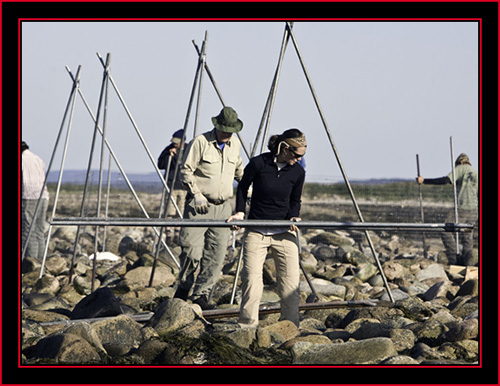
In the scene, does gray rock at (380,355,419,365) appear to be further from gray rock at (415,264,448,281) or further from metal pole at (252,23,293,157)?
gray rock at (415,264,448,281)

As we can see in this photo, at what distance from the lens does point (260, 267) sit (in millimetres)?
8109

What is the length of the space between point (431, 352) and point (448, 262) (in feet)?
30.5

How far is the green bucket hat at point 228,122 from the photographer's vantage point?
29.5ft

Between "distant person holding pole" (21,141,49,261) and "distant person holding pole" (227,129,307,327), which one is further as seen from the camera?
"distant person holding pole" (21,141,49,261)

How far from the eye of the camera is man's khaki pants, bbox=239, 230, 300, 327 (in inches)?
316

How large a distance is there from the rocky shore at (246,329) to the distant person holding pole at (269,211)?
1.34 ft

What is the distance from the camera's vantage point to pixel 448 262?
53.1 feet

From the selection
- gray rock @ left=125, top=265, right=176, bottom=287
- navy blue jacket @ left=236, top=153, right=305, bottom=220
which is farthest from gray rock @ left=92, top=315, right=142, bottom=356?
gray rock @ left=125, top=265, right=176, bottom=287

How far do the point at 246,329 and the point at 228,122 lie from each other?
2.35 m

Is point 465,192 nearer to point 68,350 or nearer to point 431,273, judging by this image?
point 431,273

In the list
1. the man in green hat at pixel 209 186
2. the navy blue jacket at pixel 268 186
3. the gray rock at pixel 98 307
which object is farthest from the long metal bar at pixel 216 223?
the gray rock at pixel 98 307

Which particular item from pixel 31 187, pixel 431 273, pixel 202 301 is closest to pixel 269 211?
pixel 202 301
